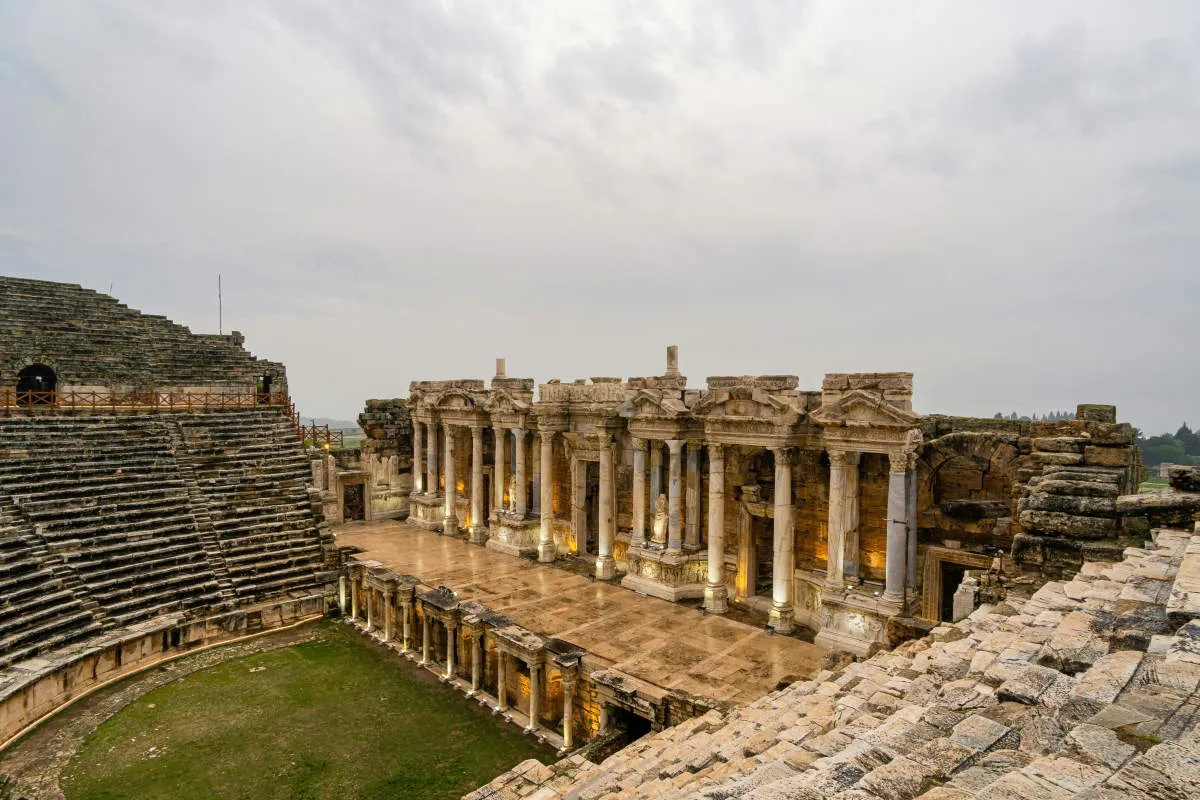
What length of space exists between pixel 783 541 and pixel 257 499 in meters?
16.4

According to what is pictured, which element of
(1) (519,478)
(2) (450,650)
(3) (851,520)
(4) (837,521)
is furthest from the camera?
(1) (519,478)

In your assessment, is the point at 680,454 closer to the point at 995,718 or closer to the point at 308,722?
the point at 308,722

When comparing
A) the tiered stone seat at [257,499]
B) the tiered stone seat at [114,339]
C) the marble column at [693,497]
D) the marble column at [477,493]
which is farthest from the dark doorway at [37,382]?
the marble column at [693,497]

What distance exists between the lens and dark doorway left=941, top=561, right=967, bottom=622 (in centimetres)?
1361

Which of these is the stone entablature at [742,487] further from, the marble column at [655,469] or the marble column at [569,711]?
the marble column at [569,711]

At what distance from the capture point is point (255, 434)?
23281mm

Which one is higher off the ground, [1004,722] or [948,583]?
[1004,722]

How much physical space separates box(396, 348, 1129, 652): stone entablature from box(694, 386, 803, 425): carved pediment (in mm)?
40

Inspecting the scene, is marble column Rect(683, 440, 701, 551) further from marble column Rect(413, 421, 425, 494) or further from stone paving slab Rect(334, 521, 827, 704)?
marble column Rect(413, 421, 425, 494)

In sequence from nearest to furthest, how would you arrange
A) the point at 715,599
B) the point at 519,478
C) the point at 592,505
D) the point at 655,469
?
the point at 715,599 < the point at 655,469 < the point at 519,478 < the point at 592,505

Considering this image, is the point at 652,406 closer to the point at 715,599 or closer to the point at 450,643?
the point at 715,599

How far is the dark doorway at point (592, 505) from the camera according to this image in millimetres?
21516

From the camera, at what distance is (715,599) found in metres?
15.6

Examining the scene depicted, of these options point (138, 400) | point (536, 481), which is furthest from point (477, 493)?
point (138, 400)
